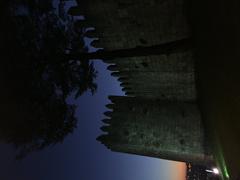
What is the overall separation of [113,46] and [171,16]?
1790 millimetres

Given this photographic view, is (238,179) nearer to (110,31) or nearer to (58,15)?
(110,31)

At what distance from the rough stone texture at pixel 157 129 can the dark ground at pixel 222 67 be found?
296cm

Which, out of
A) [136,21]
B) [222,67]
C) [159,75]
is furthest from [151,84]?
[222,67]

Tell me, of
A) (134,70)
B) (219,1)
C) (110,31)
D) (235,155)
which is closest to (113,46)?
(110,31)

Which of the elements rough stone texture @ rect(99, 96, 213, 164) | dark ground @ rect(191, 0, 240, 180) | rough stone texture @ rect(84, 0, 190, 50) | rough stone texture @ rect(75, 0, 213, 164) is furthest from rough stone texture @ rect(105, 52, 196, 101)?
dark ground @ rect(191, 0, 240, 180)

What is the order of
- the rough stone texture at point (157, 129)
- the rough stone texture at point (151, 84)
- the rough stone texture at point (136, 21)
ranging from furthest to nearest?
1. the rough stone texture at point (157, 129)
2. the rough stone texture at point (151, 84)
3. the rough stone texture at point (136, 21)

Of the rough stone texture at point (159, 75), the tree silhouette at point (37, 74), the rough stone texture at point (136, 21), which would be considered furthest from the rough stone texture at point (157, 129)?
the rough stone texture at point (136, 21)

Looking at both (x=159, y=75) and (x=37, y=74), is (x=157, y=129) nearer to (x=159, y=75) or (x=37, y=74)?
(x=159, y=75)

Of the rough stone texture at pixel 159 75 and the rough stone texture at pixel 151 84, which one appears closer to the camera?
the rough stone texture at pixel 151 84

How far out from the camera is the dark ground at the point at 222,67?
5.43 metres

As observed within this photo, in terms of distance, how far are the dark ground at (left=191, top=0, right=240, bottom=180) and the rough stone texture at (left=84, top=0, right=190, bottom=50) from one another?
780 mm

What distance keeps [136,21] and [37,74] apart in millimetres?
3084

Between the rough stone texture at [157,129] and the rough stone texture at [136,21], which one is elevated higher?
the rough stone texture at [136,21]

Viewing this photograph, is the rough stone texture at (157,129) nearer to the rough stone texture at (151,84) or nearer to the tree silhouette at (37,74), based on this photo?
the rough stone texture at (151,84)
